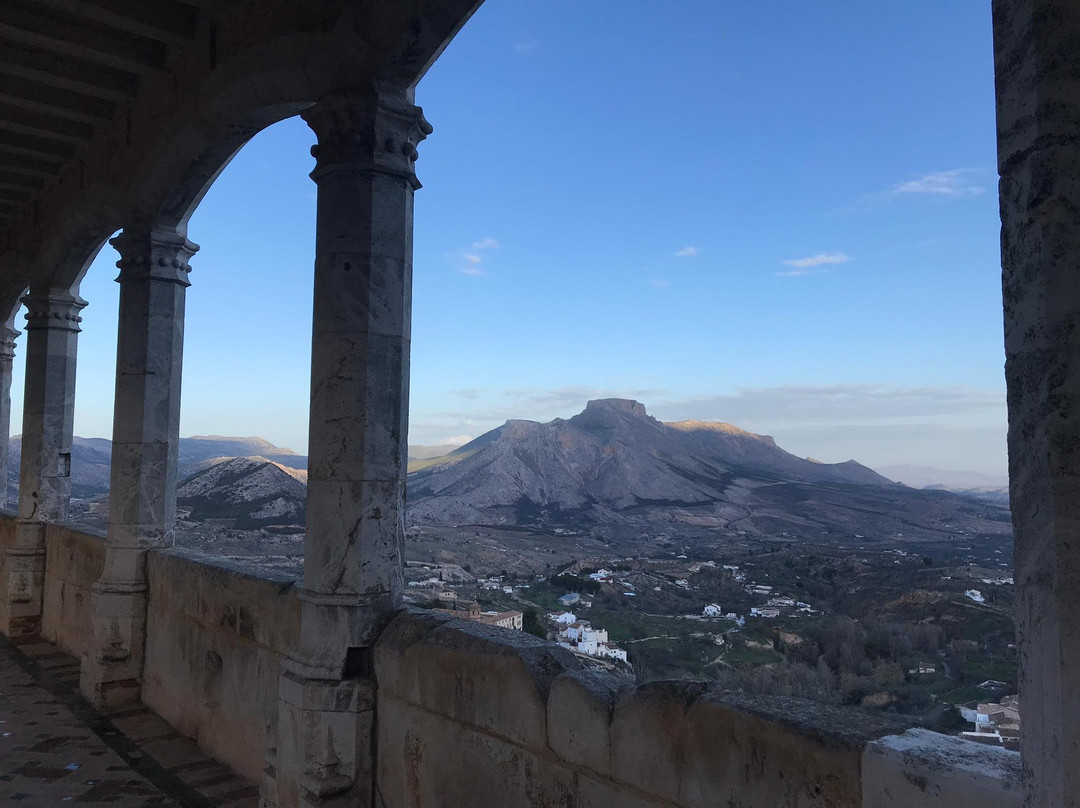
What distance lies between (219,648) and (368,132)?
11.0ft

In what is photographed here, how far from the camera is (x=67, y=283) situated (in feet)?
25.3

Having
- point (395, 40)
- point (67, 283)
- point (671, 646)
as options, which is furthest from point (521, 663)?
point (67, 283)

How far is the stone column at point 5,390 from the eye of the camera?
9609 millimetres

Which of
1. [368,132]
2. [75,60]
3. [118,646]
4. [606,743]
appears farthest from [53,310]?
[606,743]

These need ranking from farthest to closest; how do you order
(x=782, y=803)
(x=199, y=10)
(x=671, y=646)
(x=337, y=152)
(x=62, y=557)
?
1. (x=62, y=557)
2. (x=671, y=646)
3. (x=199, y=10)
4. (x=337, y=152)
5. (x=782, y=803)

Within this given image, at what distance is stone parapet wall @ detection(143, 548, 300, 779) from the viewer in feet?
13.3

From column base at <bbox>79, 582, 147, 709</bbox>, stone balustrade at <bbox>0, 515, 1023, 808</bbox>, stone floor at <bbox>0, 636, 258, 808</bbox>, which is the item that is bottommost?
stone floor at <bbox>0, 636, 258, 808</bbox>

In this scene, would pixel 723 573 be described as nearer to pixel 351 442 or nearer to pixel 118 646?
pixel 118 646

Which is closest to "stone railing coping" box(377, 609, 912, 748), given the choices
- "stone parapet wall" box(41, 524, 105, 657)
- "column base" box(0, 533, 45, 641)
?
"stone parapet wall" box(41, 524, 105, 657)

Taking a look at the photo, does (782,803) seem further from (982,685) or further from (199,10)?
(199,10)

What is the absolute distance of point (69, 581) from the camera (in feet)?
24.0

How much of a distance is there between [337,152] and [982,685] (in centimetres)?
396

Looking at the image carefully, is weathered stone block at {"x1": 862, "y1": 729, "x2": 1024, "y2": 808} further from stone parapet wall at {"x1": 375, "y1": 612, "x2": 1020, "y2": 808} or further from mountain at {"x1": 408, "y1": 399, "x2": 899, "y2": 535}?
mountain at {"x1": 408, "y1": 399, "x2": 899, "y2": 535}

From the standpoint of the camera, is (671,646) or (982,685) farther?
(671,646)
